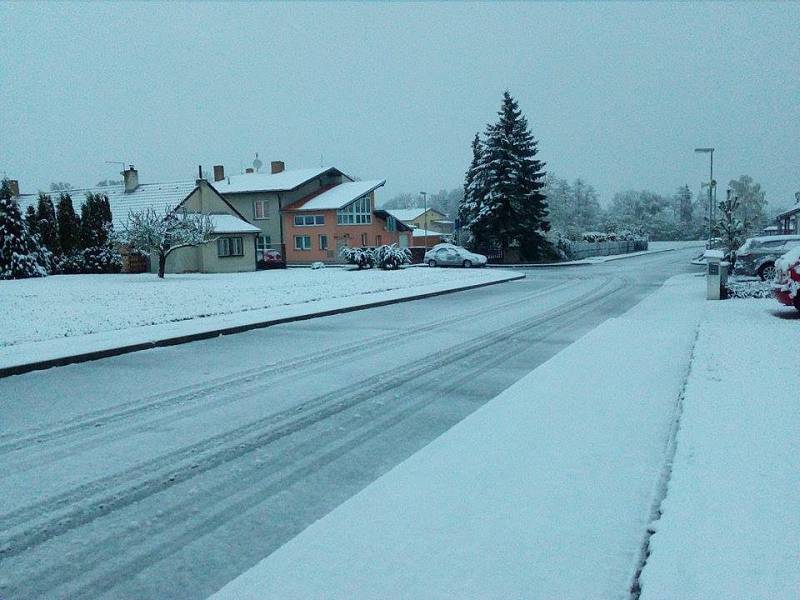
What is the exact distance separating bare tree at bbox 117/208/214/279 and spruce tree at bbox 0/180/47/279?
6688 millimetres

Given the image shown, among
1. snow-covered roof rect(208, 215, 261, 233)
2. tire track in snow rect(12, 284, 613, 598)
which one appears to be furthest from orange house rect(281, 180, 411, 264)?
tire track in snow rect(12, 284, 613, 598)

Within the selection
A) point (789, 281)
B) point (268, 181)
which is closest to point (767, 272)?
point (789, 281)

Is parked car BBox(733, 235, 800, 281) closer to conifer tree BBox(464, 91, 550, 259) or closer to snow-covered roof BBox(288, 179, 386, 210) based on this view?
conifer tree BBox(464, 91, 550, 259)

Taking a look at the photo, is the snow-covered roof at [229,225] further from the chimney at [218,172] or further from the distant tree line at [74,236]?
the chimney at [218,172]

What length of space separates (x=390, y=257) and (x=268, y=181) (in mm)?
22323

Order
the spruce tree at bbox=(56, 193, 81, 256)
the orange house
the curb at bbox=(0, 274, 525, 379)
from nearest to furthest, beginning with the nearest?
the curb at bbox=(0, 274, 525, 379), the spruce tree at bbox=(56, 193, 81, 256), the orange house

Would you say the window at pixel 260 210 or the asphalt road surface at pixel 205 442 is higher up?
the window at pixel 260 210

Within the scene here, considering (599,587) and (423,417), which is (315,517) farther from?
(423,417)

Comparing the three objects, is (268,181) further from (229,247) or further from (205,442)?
(205,442)

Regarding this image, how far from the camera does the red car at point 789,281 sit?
1375 centimetres

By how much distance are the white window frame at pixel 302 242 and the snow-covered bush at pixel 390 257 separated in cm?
1637

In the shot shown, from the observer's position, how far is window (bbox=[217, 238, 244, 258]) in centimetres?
4447

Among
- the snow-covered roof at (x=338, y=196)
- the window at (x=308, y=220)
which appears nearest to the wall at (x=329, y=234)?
the window at (x=308, y=220)

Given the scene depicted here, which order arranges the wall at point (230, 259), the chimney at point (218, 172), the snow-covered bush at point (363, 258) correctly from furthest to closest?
the chimney at point (218, 172) → the wall at point (230, 259) → the snow-covered bush at point (363, 258)
